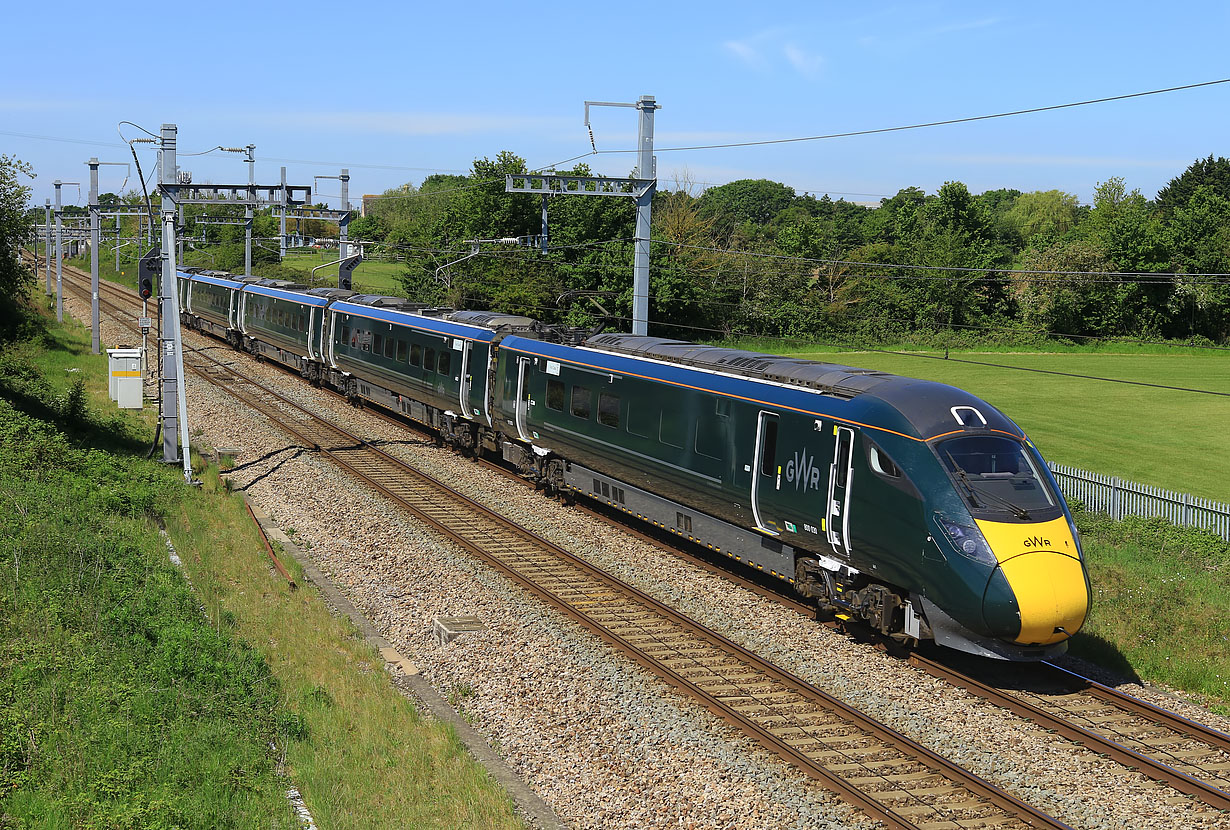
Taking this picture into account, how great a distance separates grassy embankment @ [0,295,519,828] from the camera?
8266mm

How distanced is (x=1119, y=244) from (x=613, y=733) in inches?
3038

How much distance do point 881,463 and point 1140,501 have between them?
1319 centimetres

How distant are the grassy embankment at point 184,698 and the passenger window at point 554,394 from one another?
6555mm

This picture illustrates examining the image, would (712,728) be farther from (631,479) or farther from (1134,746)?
(631,479)

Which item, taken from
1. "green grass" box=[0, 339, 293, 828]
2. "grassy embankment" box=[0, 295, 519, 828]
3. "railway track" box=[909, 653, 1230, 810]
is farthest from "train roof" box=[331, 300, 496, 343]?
"railway track" box=[909, 653, 1230, 810]

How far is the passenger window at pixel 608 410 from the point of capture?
18.6 m

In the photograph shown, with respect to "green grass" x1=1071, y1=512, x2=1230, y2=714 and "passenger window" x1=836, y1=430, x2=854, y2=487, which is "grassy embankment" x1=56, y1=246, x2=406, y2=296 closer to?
"green grass" x1=1071, y1=512, x2=1230, y2=714

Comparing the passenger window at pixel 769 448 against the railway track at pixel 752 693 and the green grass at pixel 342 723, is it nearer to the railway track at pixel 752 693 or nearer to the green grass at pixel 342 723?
the railway track at pixel 752 693

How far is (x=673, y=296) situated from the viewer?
5434 centimetres

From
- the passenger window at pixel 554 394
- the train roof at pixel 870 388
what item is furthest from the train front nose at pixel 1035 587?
the passenger window at pixel 554 394

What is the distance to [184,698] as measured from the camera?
9898 millimetres

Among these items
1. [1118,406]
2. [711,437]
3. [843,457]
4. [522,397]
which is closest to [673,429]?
[711,437]

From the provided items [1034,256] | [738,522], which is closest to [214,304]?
[738,522]

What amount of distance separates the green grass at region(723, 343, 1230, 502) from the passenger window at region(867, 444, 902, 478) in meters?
19.9
